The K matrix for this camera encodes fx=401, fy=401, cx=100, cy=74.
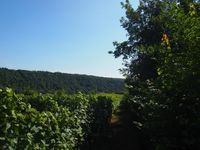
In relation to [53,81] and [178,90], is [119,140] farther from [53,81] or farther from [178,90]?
[53,81]

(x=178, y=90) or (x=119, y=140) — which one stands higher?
(x=178, y=90)

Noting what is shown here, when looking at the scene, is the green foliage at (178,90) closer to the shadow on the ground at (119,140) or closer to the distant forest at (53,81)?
the shadow on the ground at (119,140)

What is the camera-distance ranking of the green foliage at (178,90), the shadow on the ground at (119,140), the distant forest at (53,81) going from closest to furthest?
1. the green foliage at (178,90)
2. the shadow on the ground at (119,140)
3. the distant forest at (53,81)

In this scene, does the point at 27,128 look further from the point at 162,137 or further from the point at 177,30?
the point at 177,30

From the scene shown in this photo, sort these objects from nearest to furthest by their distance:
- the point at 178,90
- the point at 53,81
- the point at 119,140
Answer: the point at 178,90
the point at 119,140
the point at 53,81

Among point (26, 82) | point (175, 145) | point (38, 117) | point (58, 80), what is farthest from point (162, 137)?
point (58, 80)

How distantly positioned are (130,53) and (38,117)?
17.7m

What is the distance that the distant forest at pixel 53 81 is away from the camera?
183 ft

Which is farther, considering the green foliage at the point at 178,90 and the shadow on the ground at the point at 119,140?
the shadow on the ground at the point at 119,140

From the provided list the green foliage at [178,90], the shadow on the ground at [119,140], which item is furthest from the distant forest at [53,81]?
the green foliage at [178,90]

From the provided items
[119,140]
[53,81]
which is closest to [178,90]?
[119,140]

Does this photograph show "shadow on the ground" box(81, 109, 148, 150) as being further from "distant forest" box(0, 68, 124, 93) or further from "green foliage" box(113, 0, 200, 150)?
"distant forest" box(0, 68, 124, 93)

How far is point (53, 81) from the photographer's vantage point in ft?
205

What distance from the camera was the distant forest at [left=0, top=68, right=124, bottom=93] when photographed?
183 ft
